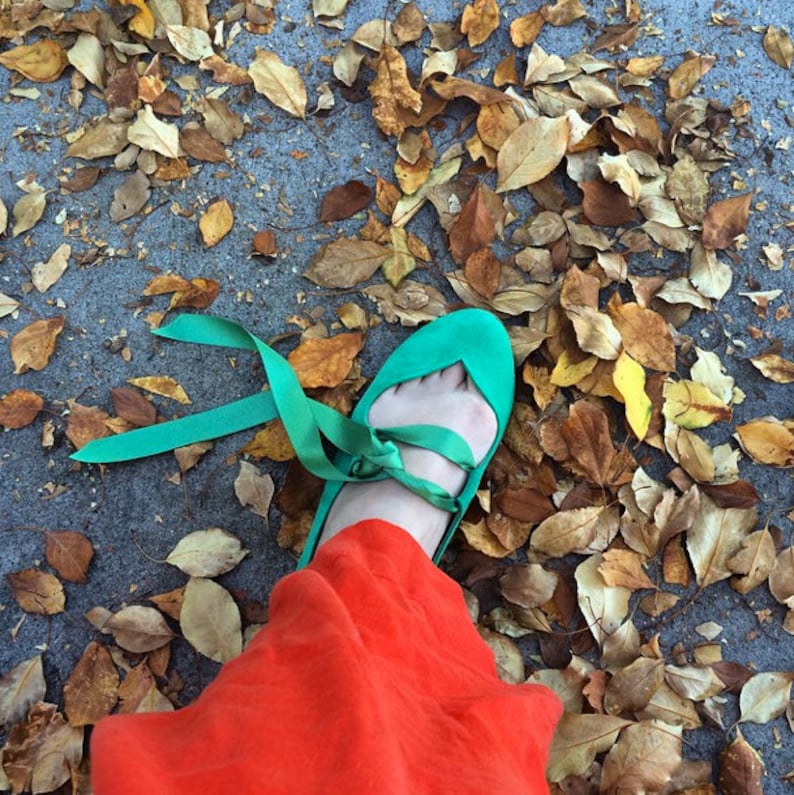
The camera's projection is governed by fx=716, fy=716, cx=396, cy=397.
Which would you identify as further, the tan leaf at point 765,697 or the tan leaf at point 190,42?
the tan leaf at point 190,42

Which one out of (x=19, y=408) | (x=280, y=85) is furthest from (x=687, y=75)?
(x=19, y=408)

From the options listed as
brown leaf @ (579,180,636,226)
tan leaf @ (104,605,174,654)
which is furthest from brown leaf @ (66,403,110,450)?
brown leaf @ (579,180,636,226)

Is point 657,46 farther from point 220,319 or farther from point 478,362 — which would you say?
point 220,319

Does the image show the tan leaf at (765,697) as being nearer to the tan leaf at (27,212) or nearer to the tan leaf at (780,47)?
the tan leaf at (780,47)

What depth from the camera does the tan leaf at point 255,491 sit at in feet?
3.78

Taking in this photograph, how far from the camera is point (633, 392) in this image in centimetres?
112

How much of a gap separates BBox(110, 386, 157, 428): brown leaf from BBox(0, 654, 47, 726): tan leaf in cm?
39

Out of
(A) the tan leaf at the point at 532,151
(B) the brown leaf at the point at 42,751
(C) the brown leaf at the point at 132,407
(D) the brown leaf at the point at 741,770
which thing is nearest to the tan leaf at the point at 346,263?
(A) the tan leaf at the point at 532,151

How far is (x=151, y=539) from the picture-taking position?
3.78 feet

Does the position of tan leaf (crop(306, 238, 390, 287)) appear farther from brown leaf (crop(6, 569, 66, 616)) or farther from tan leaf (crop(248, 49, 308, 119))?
brown leaf (crop(6, 569, 66, 616))

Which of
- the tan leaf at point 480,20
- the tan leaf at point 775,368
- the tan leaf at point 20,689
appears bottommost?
the tan leaf at point 20,689

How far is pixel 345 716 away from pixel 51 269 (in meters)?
0.95

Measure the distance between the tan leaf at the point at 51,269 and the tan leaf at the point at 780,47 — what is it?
4.20ft

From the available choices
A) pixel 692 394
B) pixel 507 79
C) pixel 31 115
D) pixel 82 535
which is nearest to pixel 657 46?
pixel 507 79
